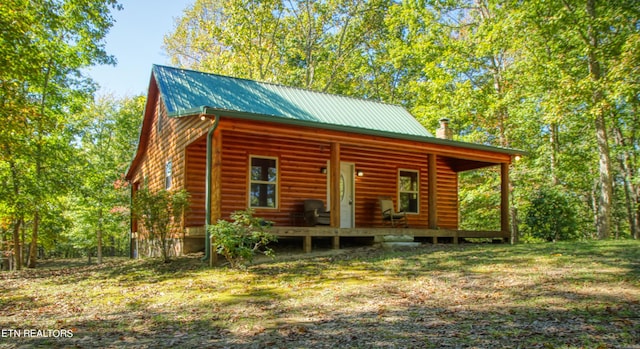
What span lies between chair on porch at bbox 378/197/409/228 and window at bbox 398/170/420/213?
71cm

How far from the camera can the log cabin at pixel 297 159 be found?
1002cm

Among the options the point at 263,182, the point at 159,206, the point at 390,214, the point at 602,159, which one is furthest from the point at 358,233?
the point at 602,159

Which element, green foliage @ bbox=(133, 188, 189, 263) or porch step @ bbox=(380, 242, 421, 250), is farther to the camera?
porch step @ bbox=(380, 242, 421, 250)

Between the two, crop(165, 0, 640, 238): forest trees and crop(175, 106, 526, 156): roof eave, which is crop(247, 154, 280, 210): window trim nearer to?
crop(175, 106, 526, 156): roof eave

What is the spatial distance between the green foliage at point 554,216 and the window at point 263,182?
789 cm

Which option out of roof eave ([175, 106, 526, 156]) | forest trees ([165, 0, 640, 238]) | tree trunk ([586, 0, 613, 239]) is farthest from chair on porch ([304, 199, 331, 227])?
tree trunk ([586, 0, 613, 239])

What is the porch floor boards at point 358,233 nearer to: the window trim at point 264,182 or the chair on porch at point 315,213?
the chair on porch at point 315,213

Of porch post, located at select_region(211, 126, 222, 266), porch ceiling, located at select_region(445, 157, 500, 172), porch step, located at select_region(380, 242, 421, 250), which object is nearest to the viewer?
porch post, located at select_region(211, 126, 222, 266)

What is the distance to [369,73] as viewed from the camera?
2719cm

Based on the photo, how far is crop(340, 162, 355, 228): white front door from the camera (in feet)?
43.6

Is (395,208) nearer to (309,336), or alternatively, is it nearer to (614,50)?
(614,50)

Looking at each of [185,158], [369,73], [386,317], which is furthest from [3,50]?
[369,73]

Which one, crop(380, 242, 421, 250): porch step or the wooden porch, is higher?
the wooden porch

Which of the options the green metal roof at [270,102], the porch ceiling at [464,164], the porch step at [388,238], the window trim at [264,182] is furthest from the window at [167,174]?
the porch ceiling at [464,164]
